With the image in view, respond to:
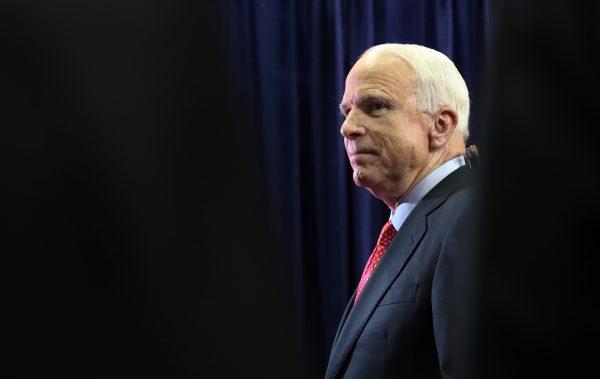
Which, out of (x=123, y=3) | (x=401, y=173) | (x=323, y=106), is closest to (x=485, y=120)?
(x=123, y=3)

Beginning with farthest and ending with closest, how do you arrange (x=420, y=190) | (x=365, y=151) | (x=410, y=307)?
(x=365, y=151) → (x=420, y=190) → (x=410, y=307)

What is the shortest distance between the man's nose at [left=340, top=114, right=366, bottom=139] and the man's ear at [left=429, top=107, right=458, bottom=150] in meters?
0.17

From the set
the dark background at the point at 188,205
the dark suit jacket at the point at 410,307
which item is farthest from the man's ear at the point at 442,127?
the dark background at the point at 188,205

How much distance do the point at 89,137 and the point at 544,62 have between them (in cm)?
15

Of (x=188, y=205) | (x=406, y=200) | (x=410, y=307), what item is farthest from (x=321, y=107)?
(x=188, y=205)

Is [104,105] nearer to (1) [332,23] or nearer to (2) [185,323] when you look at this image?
(2) [185,323]

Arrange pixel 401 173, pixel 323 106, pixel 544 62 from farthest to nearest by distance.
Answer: pixel 323 106 → pixel 401 173 → pixel 544 62

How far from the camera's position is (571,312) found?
22 cm

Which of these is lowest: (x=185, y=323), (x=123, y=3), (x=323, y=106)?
(x=323, y=106)

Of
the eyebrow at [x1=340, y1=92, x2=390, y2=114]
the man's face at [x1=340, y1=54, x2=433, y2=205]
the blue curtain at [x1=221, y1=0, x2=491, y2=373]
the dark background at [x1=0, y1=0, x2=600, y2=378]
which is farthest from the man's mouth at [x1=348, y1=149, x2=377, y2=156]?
Result: the blue curtain at [x1=221, y1=0, x2=491, y2=373]

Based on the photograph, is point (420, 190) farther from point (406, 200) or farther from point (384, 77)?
point (384, 77)

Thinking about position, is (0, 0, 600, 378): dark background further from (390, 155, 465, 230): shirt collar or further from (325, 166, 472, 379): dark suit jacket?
(390, 155, 465, 230): shirt collar

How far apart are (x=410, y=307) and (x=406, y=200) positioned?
0.39m

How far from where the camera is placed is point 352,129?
178cm
